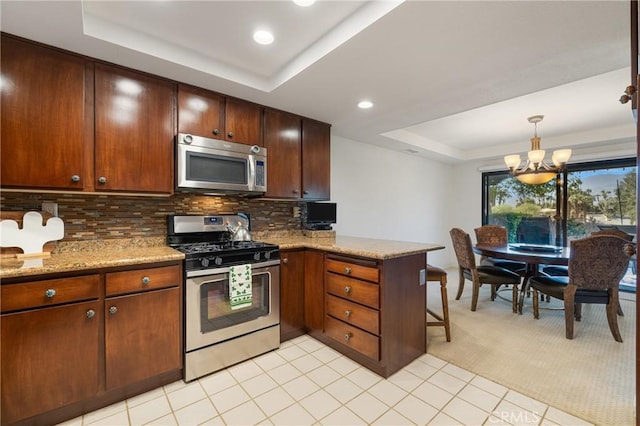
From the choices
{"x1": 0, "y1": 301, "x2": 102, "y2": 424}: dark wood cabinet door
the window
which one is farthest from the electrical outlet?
the window

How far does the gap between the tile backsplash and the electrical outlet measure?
6 centimetres

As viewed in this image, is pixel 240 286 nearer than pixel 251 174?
Yes

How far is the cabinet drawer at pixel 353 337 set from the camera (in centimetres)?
210

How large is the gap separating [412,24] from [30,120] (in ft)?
7.68

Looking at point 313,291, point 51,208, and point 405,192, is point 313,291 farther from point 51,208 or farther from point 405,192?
point 405,192

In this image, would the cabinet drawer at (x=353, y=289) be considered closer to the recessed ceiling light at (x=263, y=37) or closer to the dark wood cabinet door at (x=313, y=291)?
the dark wood cabinet door at (x=313, y=291)

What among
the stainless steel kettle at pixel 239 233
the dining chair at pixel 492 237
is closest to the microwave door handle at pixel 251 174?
the stainless steel kettle at pixel 239 233

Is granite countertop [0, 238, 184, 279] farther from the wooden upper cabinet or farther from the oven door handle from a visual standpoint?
the wooden upper cabinet

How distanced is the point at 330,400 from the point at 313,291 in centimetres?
93

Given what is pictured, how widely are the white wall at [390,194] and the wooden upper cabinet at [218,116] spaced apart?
1.35 m

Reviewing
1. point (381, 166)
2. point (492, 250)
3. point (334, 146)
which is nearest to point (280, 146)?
point (334, 146)

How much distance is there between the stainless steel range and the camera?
2.03 metres

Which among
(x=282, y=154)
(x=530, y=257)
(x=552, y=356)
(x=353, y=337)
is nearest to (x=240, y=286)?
(x=353, y=337)

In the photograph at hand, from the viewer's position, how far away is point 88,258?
5.88ft
